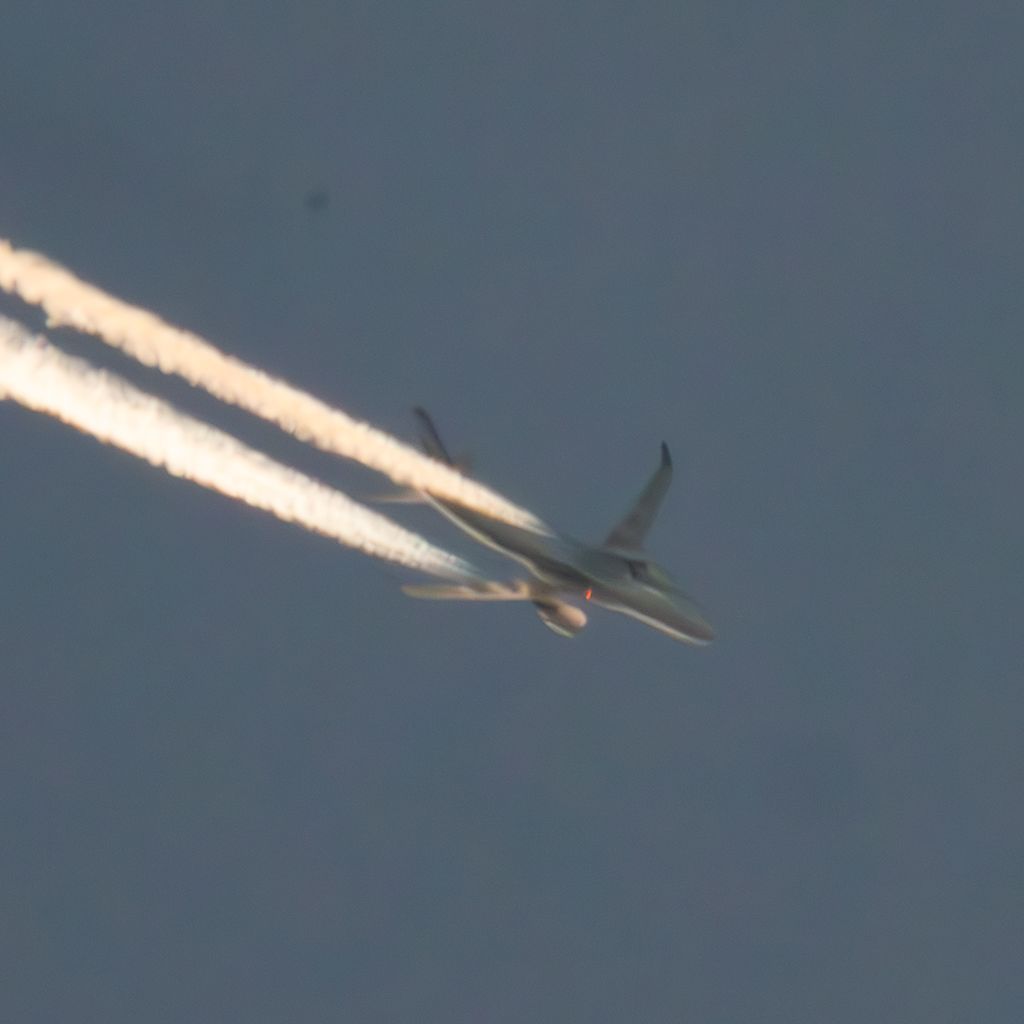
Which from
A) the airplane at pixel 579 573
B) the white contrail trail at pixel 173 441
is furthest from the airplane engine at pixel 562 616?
the white contrail trail at pixel 173 441

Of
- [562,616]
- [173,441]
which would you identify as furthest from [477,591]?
[173,441]

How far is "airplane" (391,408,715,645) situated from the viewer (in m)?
43.1

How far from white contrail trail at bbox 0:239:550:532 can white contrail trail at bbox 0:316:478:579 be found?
1037 millimetres

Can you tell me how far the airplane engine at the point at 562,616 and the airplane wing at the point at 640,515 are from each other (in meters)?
2.56

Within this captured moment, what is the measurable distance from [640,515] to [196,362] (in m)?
17.4

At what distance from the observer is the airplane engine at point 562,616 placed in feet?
148

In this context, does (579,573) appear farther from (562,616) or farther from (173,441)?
(173,441)

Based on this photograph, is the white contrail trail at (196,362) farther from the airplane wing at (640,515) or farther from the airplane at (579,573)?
the airplane wing at (640,515)

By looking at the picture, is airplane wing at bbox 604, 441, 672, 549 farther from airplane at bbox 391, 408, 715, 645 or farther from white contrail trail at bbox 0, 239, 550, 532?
white contrail trail at bbox 0, 239, 550, 532

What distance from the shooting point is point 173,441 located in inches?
1340

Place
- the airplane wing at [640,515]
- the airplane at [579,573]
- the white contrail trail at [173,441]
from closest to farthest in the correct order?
the white contrail trail at [173,441] < the airplane at [579,573] < the airplane wing at [640,515]

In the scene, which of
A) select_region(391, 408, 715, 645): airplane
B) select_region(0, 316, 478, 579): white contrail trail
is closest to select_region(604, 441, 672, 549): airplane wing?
select_region(391, 408, 715, 645): airplane

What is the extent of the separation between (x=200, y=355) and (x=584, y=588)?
1584 cm

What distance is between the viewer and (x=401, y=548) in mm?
41000
